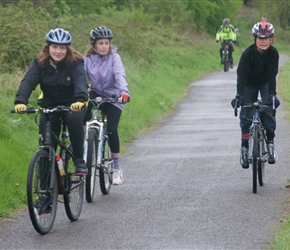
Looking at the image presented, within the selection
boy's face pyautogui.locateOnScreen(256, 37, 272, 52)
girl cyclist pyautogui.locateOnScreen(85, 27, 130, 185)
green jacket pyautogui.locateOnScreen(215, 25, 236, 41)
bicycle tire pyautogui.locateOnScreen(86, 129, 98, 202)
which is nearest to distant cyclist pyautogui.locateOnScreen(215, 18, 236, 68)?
green jacket pyautogui.locateOnScreen(215, 25, 236, 41)

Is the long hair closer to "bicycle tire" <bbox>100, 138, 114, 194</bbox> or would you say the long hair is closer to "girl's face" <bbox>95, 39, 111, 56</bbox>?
"girl's face" <bbox>95, 39, 111, 56</bbox>

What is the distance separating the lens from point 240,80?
10445 mm

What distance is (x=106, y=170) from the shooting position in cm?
1028

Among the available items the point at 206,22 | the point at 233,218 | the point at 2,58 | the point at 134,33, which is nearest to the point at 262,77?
the point at 233,218

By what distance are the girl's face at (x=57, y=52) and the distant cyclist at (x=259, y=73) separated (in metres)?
2.60

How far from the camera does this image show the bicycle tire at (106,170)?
10.2m

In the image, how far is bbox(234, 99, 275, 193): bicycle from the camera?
10.2 metres

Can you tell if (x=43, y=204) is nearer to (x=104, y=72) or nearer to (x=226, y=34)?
(x=104, y=72)

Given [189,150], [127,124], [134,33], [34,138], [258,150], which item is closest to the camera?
[258,150]

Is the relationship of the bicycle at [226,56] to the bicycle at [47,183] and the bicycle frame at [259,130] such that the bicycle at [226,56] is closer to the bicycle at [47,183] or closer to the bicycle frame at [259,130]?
the bicycle frame at [259,130]

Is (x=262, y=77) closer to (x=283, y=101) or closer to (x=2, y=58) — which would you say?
(x=2, y=58)

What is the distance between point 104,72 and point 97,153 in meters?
0.97

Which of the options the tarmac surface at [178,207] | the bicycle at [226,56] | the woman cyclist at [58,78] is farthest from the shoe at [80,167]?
the bicycle at [226,56]

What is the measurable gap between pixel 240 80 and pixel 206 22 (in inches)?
2298
